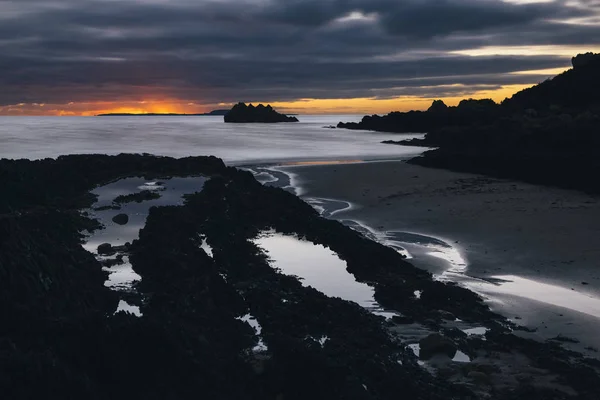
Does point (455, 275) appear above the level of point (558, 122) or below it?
below

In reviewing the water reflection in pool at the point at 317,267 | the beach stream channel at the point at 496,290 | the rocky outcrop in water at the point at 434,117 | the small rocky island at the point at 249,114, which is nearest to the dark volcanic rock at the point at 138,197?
the water reflection in pool at the point at 317,267

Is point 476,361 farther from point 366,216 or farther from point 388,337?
point 366,216

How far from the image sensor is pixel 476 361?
335 inches

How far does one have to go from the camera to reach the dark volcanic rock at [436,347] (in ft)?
28.3

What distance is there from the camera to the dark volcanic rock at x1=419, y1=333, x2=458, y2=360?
339 inches

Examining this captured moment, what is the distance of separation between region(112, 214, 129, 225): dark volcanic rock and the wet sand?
784cm

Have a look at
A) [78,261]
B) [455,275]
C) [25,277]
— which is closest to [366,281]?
[455,275]

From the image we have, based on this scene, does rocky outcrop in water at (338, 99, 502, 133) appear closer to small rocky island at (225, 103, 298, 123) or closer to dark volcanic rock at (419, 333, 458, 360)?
dark volcanic rock at (419, 333, 458, 360)

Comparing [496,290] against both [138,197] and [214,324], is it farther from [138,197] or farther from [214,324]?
[138,197]

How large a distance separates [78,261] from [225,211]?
728cm

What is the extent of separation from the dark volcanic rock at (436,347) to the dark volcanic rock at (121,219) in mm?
9787

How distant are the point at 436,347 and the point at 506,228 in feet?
32.9

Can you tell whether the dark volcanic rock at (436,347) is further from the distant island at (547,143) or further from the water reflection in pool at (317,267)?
the distant island at (547,143)

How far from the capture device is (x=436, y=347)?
8711 mm
